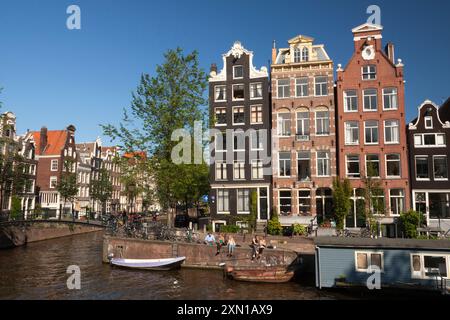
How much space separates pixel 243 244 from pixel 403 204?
49.8 feet

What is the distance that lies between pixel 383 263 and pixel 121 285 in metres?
15.6

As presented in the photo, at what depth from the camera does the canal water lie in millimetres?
20031

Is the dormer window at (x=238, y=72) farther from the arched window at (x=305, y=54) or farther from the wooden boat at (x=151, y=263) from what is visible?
the wooden boat at (x=151, y=263)

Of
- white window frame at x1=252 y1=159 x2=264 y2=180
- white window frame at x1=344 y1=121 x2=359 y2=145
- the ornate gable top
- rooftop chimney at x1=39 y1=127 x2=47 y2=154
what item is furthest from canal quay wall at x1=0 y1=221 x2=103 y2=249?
the ornate gable top

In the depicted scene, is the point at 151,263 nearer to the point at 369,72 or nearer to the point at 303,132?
the point at 303,132

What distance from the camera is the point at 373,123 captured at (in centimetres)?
3341

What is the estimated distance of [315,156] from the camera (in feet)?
112

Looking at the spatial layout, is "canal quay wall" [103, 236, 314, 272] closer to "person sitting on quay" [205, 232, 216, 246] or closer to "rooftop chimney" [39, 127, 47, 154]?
"person sitting on quay" [205, 232, 216, 246]

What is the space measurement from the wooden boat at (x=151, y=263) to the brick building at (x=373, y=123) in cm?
1637

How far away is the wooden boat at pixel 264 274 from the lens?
22625mm

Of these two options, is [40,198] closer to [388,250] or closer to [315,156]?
[315,156]

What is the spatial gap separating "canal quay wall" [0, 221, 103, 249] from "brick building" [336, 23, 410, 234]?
→ 107ft
